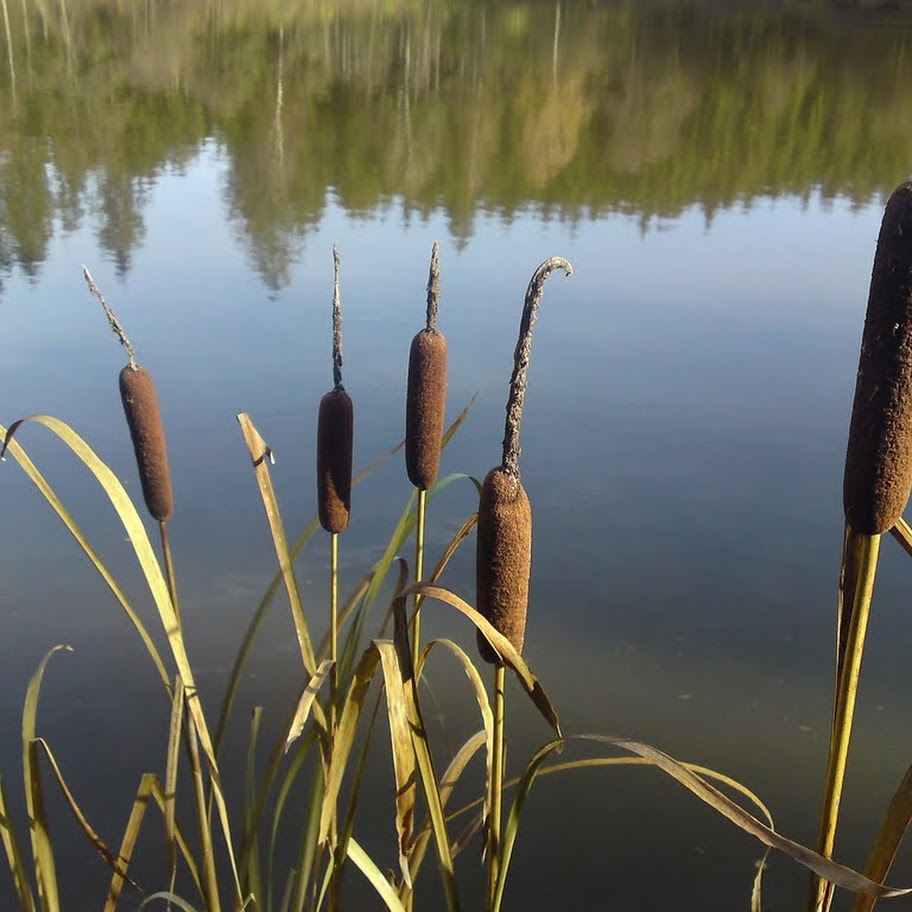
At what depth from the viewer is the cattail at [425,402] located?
124 centimetres

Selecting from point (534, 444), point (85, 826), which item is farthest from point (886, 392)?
point (534, 444)

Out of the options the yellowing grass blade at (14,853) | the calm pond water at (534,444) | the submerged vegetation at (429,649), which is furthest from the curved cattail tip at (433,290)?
the calm pond water at (534,444)

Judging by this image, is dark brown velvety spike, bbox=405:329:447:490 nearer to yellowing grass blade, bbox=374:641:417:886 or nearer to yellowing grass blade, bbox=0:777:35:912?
yellowing grass blade, bbox=374:641:417:886

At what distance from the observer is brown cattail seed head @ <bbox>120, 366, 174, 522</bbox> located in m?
1.21

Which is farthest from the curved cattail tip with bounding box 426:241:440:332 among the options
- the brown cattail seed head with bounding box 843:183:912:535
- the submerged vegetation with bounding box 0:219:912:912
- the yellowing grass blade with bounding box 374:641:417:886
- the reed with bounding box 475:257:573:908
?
the brown cattail seed head with bounding box 843:183:912:535

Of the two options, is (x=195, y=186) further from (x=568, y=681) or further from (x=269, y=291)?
(x=568, y=681)

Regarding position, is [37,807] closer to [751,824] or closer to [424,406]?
[424,406]

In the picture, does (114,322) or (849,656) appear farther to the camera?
(114,322)

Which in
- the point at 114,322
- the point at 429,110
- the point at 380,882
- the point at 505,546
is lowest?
the point at 429,110

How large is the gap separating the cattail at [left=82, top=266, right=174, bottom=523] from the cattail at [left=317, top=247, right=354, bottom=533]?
21 cm

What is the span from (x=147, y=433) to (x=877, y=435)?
2.98ft

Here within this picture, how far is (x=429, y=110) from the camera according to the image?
64.5 ft

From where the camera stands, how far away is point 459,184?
11859 mm

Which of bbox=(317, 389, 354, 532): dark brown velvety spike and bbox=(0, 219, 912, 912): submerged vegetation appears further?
bbox=(317, 389, 354, 532): dark brown velvety spike
